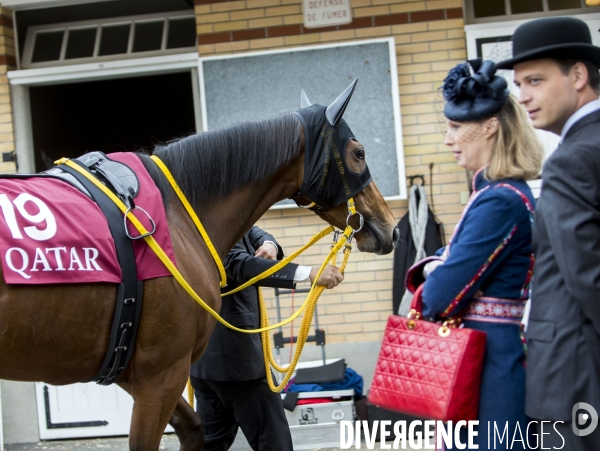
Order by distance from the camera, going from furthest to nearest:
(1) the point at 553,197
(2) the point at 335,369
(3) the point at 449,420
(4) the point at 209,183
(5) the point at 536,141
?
1. (2) the point at 335,369
2. (4) the point at 209,183
3. (5) the point at 536,141
4. (3) the point at 449,420
5. (1) the point at 553,197

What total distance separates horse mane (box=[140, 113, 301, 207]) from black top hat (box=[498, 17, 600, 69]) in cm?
132

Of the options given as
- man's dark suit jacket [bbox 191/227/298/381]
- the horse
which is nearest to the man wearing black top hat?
the horse

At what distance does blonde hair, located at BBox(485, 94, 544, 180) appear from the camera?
239 cm

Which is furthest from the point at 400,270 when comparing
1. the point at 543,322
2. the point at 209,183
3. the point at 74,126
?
the point at 74,126

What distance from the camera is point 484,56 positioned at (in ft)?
18.8

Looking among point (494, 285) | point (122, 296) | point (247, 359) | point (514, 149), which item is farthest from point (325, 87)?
point (494, 285)

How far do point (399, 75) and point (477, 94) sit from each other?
353 cm

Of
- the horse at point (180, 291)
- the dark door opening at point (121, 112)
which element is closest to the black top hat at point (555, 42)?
→ the horse at point (180, 291)

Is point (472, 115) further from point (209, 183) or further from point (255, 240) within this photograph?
point (255, 240)

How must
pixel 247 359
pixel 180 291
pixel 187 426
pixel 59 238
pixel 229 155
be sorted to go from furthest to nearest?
pixel 247 359
pixel 187 426
pixel 229 155
pixel 180 291
pixel 59 238

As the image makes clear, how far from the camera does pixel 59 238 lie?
8.84ft

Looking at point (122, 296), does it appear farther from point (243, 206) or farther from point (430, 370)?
point (430, 370)

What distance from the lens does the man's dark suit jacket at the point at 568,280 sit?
6.45ft

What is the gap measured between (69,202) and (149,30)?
4.02 metres
